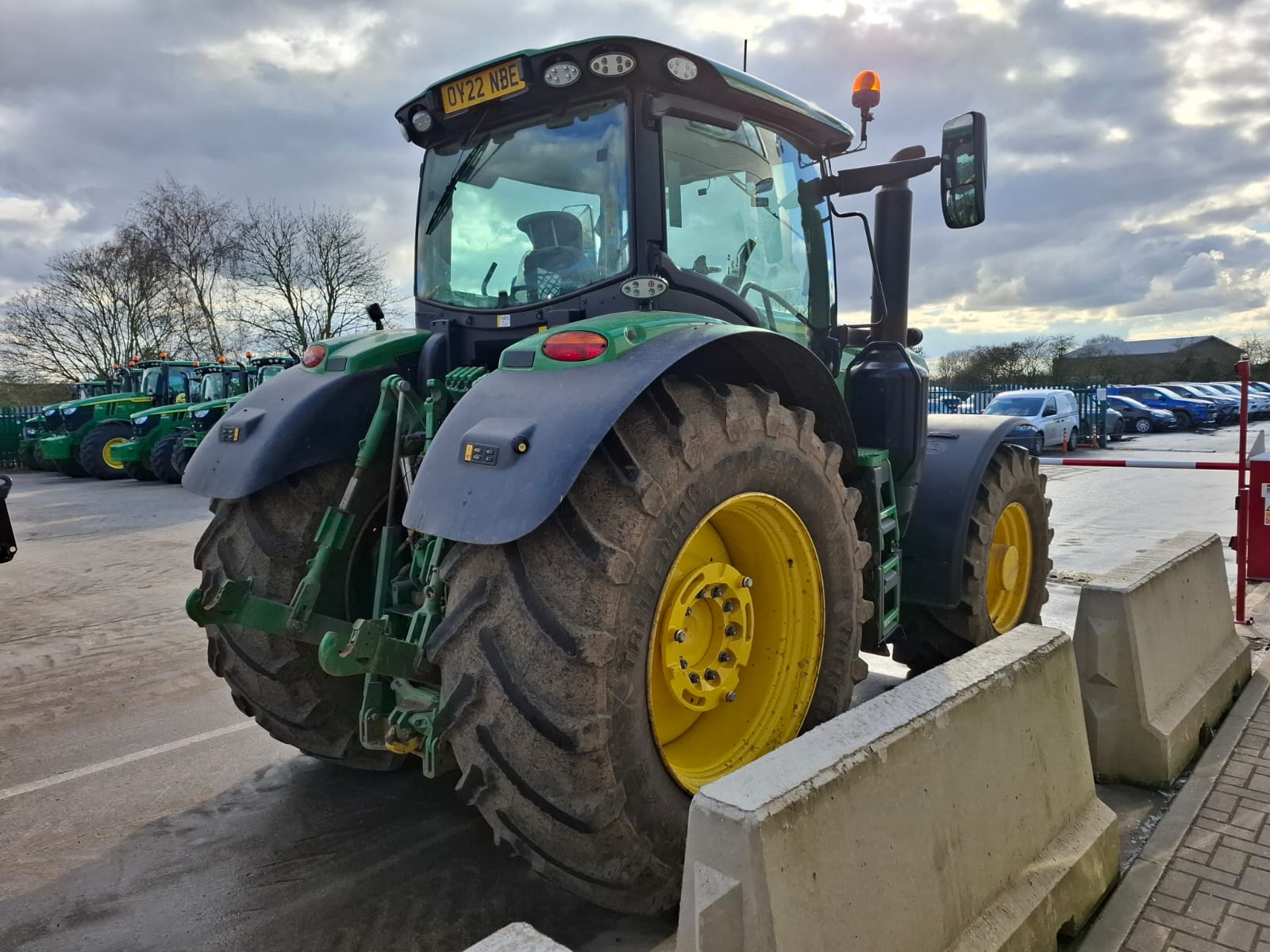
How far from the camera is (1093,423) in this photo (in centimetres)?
2572

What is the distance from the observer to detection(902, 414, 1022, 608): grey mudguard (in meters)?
4.09

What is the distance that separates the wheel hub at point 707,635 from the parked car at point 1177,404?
3261 centimetres

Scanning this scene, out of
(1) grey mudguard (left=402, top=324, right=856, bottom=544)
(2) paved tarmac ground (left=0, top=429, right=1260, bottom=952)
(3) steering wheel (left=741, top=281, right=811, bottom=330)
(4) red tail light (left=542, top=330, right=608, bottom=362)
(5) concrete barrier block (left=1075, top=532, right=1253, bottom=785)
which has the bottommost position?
(2) paved tarmac ground (left=0, top=429, right=1260, bottom=952)

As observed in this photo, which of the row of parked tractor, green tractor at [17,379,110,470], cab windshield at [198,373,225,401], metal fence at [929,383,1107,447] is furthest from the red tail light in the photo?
green tractor at [17,379,110,470]

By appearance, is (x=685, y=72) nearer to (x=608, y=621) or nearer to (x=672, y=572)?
(x=672, y=572)

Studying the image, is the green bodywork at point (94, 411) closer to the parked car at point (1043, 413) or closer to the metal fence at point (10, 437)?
the metal fence at point (10, 437)

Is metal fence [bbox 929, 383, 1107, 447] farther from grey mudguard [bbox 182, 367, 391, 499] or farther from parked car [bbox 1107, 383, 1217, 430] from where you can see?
grey mudguard [bbox 182, 367, 391, 499]

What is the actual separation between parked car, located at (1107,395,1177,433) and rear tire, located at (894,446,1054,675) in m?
28.4

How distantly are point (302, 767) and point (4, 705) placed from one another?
2146mm

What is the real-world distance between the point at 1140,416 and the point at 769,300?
3111 centimetres

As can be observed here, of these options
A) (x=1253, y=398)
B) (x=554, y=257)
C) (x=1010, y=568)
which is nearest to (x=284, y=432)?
(x=554, y=257)

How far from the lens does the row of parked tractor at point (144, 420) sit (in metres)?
17.7

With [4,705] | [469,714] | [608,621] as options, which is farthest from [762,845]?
[4,705]

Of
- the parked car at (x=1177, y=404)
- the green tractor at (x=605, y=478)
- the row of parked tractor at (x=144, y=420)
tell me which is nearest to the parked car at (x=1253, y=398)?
the parked car at (x=1177, y=404)
